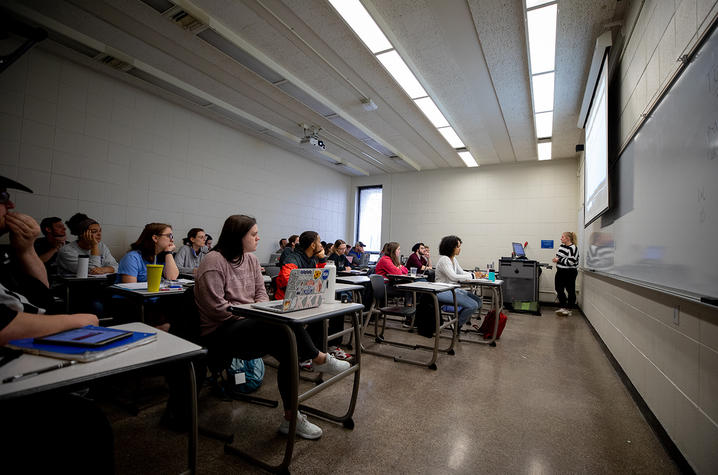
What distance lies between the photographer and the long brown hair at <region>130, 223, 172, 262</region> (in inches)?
98.9

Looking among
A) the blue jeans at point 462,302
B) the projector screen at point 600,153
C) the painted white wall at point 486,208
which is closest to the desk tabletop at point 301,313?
the blue jeans at point 462,302

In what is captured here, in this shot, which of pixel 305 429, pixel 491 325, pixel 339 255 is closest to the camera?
pixel 305 429

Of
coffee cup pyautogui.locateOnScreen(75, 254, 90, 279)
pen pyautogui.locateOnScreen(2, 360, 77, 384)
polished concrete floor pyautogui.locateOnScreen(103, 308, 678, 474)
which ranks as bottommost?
polished concrete floor pyautogui.locateOnScreen(103, 308, 678, 474)

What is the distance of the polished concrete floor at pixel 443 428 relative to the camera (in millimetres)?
1572

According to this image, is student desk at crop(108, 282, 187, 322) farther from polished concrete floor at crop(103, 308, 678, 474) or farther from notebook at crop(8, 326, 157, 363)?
notebook at crop(8, 326, 157, 363)

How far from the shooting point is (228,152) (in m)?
6.38

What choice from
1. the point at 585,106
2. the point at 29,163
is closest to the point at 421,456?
the point at 585,106

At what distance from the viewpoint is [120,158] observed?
4855mm

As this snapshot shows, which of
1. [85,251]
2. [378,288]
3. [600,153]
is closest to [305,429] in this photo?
[378,288]

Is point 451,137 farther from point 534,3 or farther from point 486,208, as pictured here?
point 534,3

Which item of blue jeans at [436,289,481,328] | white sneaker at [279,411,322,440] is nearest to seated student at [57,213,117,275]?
white sneaker at [279,411,322,440]

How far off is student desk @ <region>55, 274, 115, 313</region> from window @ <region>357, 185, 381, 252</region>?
754 cm

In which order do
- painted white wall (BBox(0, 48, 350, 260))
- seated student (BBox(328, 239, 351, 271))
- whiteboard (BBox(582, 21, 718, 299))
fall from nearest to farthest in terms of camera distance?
whiteboard (BBox(582, 21, 718, 299))
painted white wall (BBox(0, 48, 350, 260))
seated student (BBox(328, 239, 351, 271))

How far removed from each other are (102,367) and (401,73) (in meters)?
4.35
